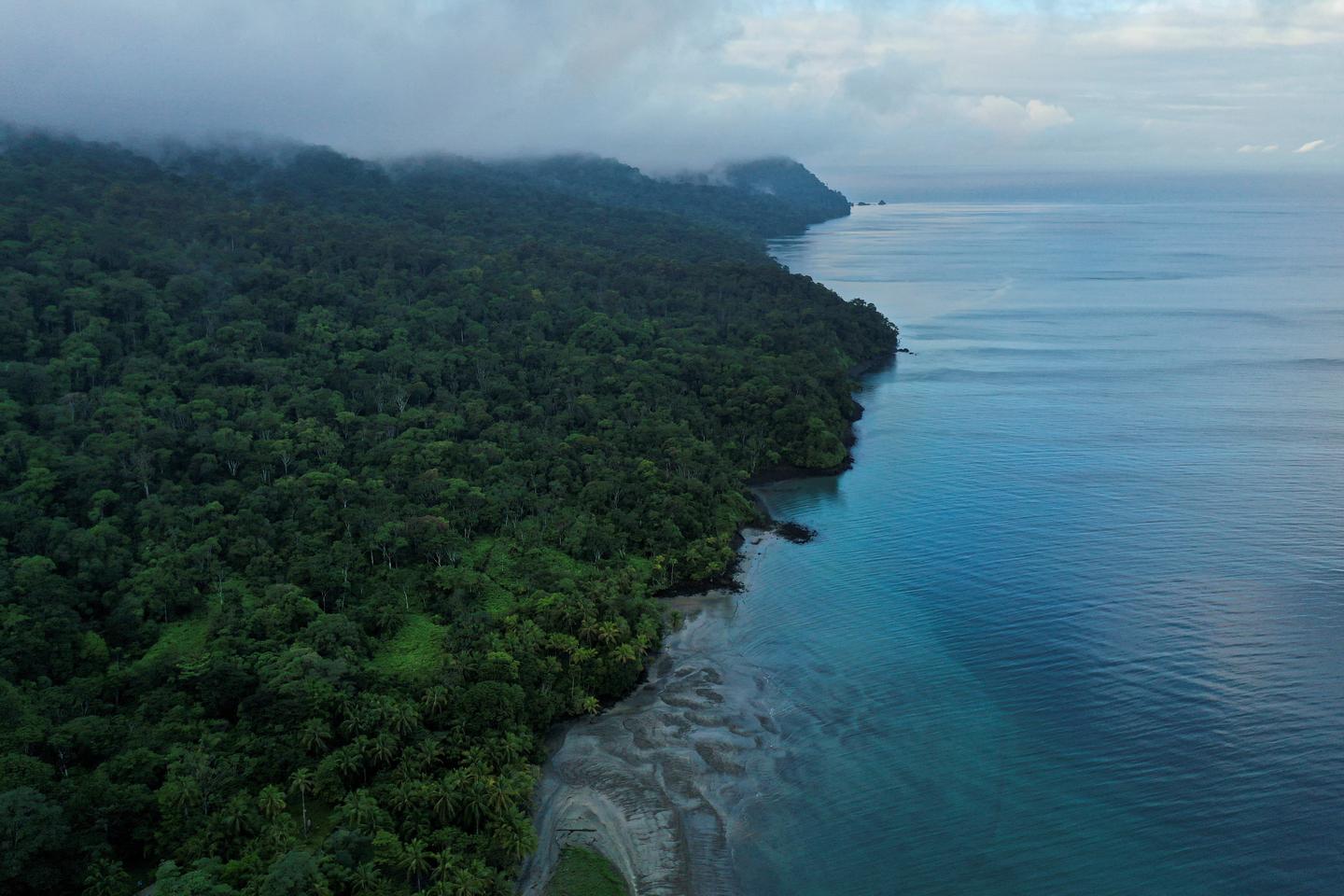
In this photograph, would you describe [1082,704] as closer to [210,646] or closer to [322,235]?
[210,646]

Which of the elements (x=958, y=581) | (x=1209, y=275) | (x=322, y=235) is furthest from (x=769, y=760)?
(x=1209, y=275)

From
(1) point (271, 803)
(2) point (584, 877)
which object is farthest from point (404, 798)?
(2) point (584, 877)

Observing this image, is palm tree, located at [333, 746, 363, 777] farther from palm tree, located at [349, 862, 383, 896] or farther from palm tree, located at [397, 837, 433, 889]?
palm tree, located at [349, 862, 383, 896]

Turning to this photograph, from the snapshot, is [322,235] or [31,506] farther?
[322,235]

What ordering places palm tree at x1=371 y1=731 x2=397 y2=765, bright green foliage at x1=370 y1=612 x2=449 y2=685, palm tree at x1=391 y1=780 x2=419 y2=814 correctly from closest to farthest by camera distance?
palm tree at x1=391 y1=780 x2=419 y2=814
palm tree at x1=371 y1=731 x2=397 y2=765
bright green foliage at x1=370 y1=612 x2=449 y2=685

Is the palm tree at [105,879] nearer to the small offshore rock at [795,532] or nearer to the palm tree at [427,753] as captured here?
the palm tree at [427,753]

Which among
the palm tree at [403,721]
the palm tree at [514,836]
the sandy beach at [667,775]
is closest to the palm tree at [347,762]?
the palm tree at [403,721]

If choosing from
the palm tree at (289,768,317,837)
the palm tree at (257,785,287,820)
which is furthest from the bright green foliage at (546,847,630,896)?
the palm tree at (257,785,287,820)
